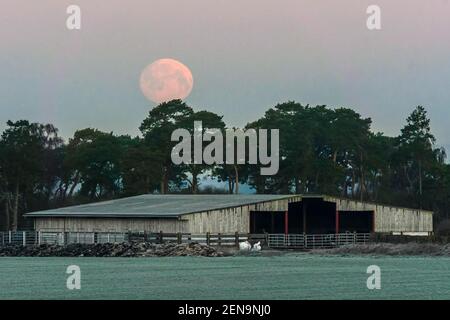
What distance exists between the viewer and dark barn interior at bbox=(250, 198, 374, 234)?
92.1 m

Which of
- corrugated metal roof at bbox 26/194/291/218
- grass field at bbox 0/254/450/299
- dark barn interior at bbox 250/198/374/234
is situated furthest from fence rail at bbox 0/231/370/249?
grass field at bbox 0/254/450/299

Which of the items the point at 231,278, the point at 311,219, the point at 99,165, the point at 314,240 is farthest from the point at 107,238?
the point at 99,165

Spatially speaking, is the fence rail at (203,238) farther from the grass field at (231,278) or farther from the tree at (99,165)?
the tree at (99,165)

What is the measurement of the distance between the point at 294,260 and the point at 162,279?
16.8m

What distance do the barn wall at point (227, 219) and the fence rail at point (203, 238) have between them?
1.07m

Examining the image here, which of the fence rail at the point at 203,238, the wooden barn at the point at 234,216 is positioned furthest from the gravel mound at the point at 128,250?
the wooden barn at the point at 234,216

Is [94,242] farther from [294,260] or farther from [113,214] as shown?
[294,260]

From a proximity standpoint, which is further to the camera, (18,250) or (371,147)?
(371,147)

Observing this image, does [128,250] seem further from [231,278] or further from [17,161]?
[17,161]

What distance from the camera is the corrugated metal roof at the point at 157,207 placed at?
271ft

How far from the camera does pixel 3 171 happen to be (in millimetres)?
118625

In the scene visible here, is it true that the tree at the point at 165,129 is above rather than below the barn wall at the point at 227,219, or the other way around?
above

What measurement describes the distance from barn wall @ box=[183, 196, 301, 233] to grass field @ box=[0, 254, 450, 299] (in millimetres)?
6816
